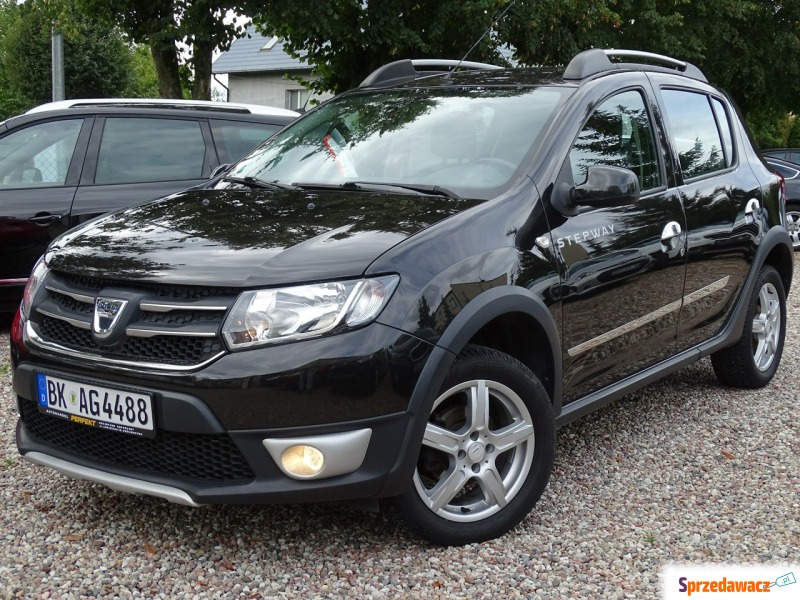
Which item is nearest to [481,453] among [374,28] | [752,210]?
[752,210]

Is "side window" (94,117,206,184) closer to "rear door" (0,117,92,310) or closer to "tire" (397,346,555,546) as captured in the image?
"rear door" (0,117,92,310)

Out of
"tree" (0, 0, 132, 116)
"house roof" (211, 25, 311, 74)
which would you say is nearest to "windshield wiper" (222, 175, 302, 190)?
"house roof" (211, 25, 311, 74)

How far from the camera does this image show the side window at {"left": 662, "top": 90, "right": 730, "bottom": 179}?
15.0 ft

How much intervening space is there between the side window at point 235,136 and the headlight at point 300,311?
4.45 m

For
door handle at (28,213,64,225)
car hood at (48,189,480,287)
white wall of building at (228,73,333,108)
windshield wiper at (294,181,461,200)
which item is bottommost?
white wall of building at (228,73,333,108)

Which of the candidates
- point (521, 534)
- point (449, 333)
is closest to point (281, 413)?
point (449, 333)

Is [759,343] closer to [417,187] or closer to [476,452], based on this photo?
[417,187]

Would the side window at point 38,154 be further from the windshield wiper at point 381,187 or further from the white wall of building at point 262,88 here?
the white wall of building at point 262,88

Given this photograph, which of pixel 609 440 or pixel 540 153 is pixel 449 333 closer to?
pixel 540 153

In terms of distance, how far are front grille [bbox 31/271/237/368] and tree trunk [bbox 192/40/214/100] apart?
10.5m

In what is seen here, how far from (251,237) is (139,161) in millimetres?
4069

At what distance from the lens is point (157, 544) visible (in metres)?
3.28

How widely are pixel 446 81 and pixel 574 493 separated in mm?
1938

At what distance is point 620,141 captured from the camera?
412 centimetres
